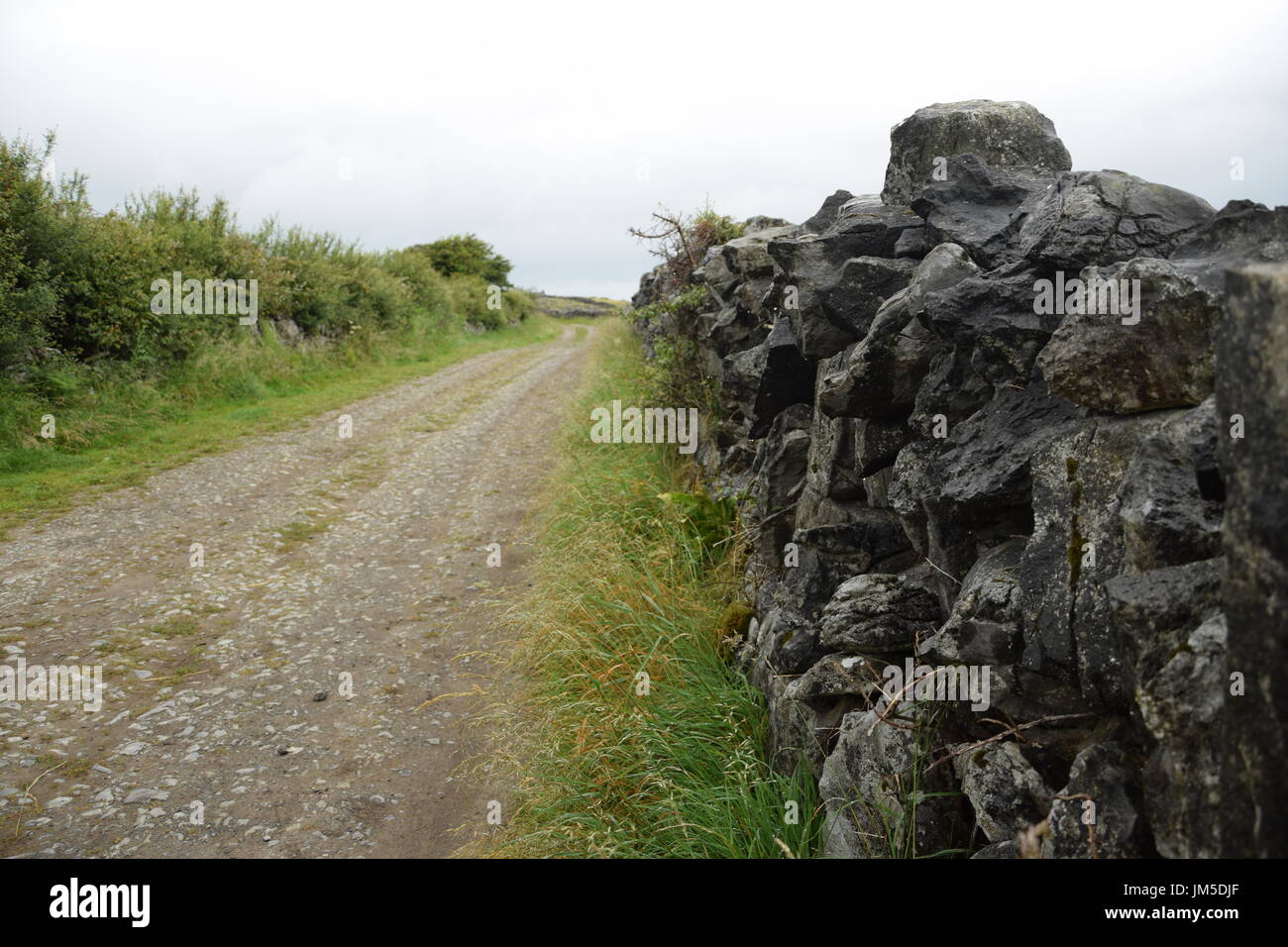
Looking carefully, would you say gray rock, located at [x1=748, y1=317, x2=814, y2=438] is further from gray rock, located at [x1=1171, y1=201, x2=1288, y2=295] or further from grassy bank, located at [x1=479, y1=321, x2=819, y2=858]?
gray rock, located at [x1=1171, y1=201, x2=1288, y2=295]

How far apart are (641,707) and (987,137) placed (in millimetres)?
4616

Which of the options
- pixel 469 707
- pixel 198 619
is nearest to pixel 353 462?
pixel 198 619

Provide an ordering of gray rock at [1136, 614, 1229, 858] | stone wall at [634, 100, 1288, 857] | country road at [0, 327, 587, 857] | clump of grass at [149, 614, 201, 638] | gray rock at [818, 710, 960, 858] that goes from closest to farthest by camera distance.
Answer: stone wall at [634, 100, 1288, 857], gray rock at [1136, 614, 1229, 858], gray rock at [818, 710, 960, 858], country road at [0, 327, 587, 857], clump of grass at [149, 614, 201, 638]

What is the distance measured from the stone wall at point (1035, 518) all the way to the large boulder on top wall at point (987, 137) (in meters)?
0.02

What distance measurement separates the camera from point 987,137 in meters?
5.51

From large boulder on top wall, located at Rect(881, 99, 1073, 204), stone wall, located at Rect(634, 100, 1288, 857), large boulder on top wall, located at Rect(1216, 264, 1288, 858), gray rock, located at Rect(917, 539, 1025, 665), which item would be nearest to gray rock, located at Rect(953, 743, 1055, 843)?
stone wall, located at Rect(634, 100, 1288, 857)

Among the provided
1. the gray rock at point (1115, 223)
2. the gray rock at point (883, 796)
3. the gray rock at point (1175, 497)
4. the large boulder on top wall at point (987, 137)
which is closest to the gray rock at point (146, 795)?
the gray rock at point (883, 796)

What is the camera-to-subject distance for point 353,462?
1395 cm

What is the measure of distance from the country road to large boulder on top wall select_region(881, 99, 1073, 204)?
540 centimetres

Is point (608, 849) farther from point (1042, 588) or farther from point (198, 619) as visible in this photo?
point (198, 619)

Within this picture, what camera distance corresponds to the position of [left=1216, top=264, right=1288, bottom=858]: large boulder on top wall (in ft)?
5.70

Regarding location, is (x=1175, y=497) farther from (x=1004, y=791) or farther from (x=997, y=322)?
(x=997, y=322)

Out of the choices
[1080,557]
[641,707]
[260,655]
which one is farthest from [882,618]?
[260,655]
